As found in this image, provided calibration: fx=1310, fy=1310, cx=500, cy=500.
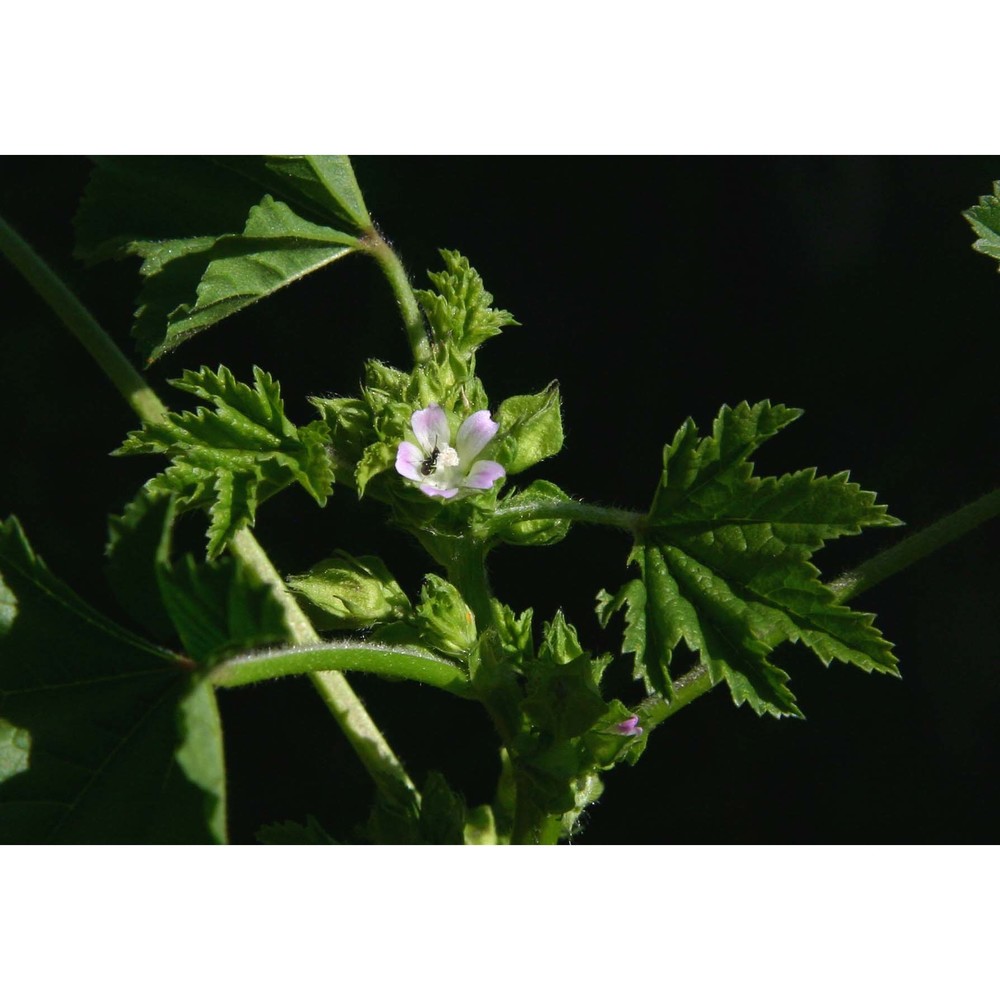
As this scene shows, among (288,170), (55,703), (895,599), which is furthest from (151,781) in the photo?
(895,599)

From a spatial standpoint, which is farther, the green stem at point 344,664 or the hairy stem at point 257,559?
the hairy stem at point 257,559

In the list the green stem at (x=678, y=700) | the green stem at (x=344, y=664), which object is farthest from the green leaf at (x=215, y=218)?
the green stem at (x=678, y=700)

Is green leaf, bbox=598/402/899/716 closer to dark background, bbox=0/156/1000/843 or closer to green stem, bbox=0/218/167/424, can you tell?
dark background, bbox=0/156/1000/843

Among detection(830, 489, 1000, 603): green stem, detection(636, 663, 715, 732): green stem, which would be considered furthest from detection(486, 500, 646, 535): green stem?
detection(830, 489, 1000, 603): green stem

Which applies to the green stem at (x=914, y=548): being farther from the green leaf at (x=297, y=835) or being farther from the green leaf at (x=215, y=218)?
the green leaf at (x=215, y=218)

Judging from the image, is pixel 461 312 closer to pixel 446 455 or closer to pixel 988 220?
pixel 446 455
